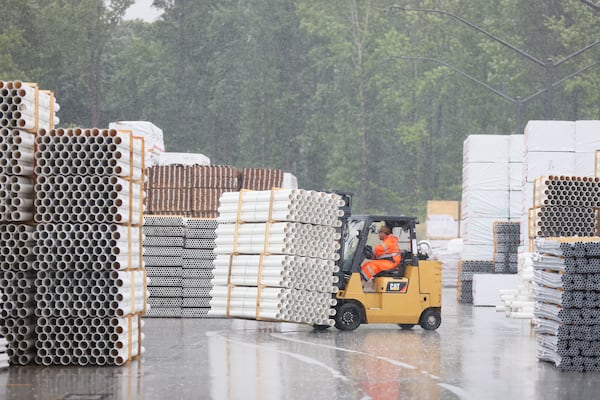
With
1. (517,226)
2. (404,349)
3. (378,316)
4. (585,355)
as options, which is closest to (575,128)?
(517,226)

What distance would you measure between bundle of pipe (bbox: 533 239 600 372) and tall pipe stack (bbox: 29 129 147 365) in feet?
17.9

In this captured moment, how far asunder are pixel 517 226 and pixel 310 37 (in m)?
48.6

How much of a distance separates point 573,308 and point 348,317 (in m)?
6.54

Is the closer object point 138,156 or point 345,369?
point 345,369

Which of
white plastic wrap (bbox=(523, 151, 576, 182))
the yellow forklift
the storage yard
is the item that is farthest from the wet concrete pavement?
white plastic wrap (bbox=(523, 151, 576, 182))

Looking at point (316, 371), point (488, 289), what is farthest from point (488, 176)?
point (316, 371)

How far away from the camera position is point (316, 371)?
1439 cm

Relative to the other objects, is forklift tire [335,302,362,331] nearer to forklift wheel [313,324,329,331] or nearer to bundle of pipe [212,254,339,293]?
forklift wheel [313,324,329,331]

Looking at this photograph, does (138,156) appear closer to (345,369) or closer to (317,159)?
(345,369)

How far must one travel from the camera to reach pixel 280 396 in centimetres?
1212

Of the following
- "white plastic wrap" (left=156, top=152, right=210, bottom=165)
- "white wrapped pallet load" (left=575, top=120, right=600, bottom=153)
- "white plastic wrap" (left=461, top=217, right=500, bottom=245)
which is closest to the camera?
"white wrapped pallet load" (left=575, top=120, right=600, bottom=153)

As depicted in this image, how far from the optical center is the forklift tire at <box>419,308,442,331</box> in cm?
2189

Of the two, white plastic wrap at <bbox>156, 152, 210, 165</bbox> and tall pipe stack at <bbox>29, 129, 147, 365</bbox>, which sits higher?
white plastic wrap at <bbox>156, 152, 210, 165</bbox>

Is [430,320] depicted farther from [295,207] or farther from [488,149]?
[488,149]
